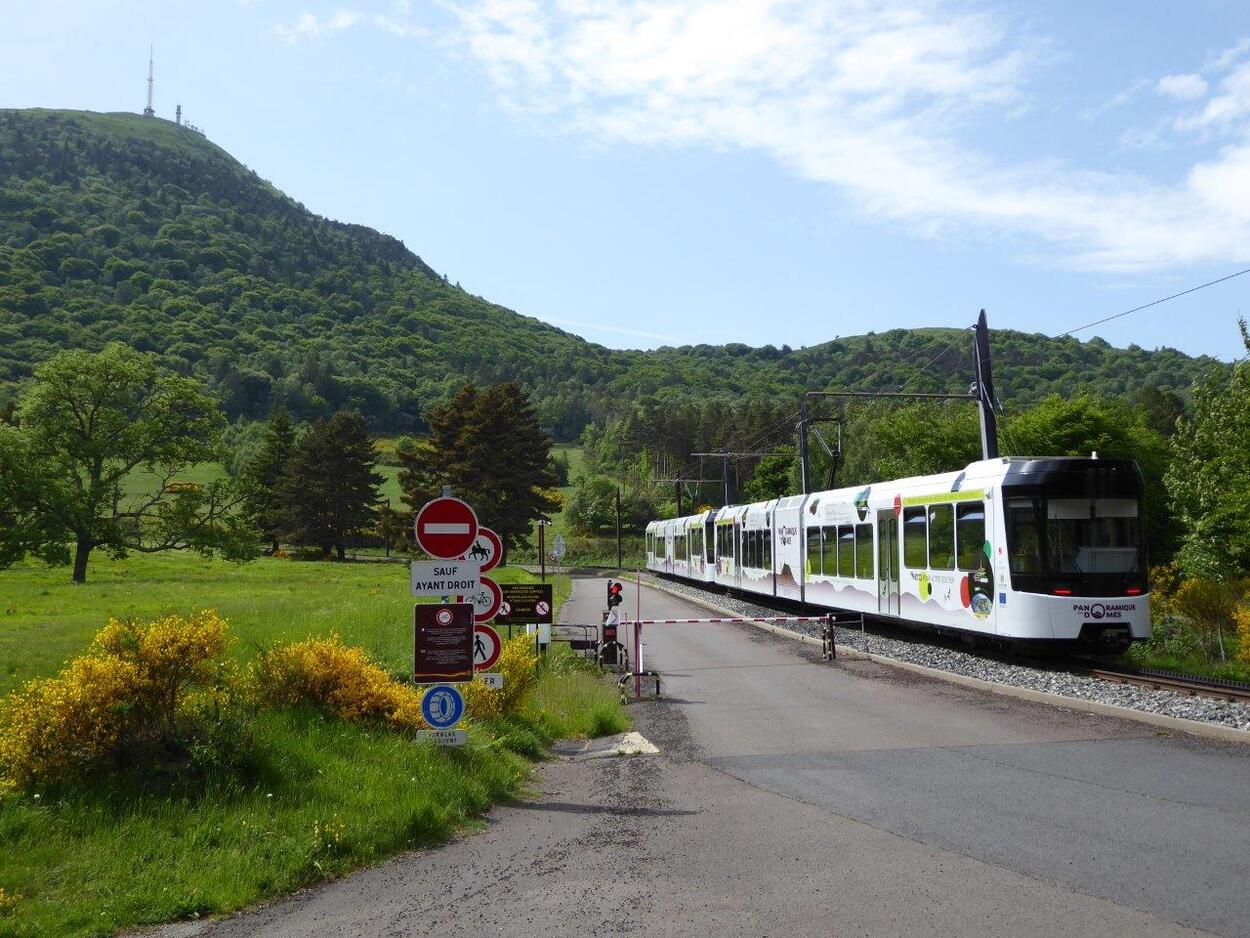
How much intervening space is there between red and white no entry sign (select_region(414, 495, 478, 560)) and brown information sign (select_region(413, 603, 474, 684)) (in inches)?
20.3

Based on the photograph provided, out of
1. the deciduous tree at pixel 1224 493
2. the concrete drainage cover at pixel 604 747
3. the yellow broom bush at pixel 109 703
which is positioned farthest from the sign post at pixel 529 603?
the deciduous tree at pixel 1224 493

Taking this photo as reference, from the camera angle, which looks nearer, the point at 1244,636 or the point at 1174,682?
the point at 1174,682

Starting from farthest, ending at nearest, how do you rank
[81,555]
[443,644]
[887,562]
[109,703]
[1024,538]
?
1. [81,555]
2. [887,562]
3. [1024,538]
4. [443,644]
5. [109,703]

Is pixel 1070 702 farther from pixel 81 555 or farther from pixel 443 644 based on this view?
pixel 81 555

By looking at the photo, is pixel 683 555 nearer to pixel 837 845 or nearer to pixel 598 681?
pixel 598 681

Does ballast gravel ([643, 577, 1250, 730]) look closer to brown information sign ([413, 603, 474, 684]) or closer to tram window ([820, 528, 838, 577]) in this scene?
tram window ([820, 528, 838, 577])

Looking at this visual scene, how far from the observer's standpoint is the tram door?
21922 mm

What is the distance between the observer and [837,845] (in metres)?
7.04

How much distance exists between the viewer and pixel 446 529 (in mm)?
9898

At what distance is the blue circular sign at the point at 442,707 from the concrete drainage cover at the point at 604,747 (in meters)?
2.23

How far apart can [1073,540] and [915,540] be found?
4246mm

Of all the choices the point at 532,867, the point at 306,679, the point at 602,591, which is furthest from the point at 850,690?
the point at 602,591

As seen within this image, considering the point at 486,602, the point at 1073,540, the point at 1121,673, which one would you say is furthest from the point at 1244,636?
the point at 486,602

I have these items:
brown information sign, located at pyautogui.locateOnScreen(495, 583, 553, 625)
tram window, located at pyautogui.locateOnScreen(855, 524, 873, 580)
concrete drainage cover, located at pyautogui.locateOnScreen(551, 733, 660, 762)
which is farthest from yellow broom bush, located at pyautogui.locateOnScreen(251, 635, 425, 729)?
tram window, located at pyautogui.locateOnScreen(855, 524, 873, 580)
